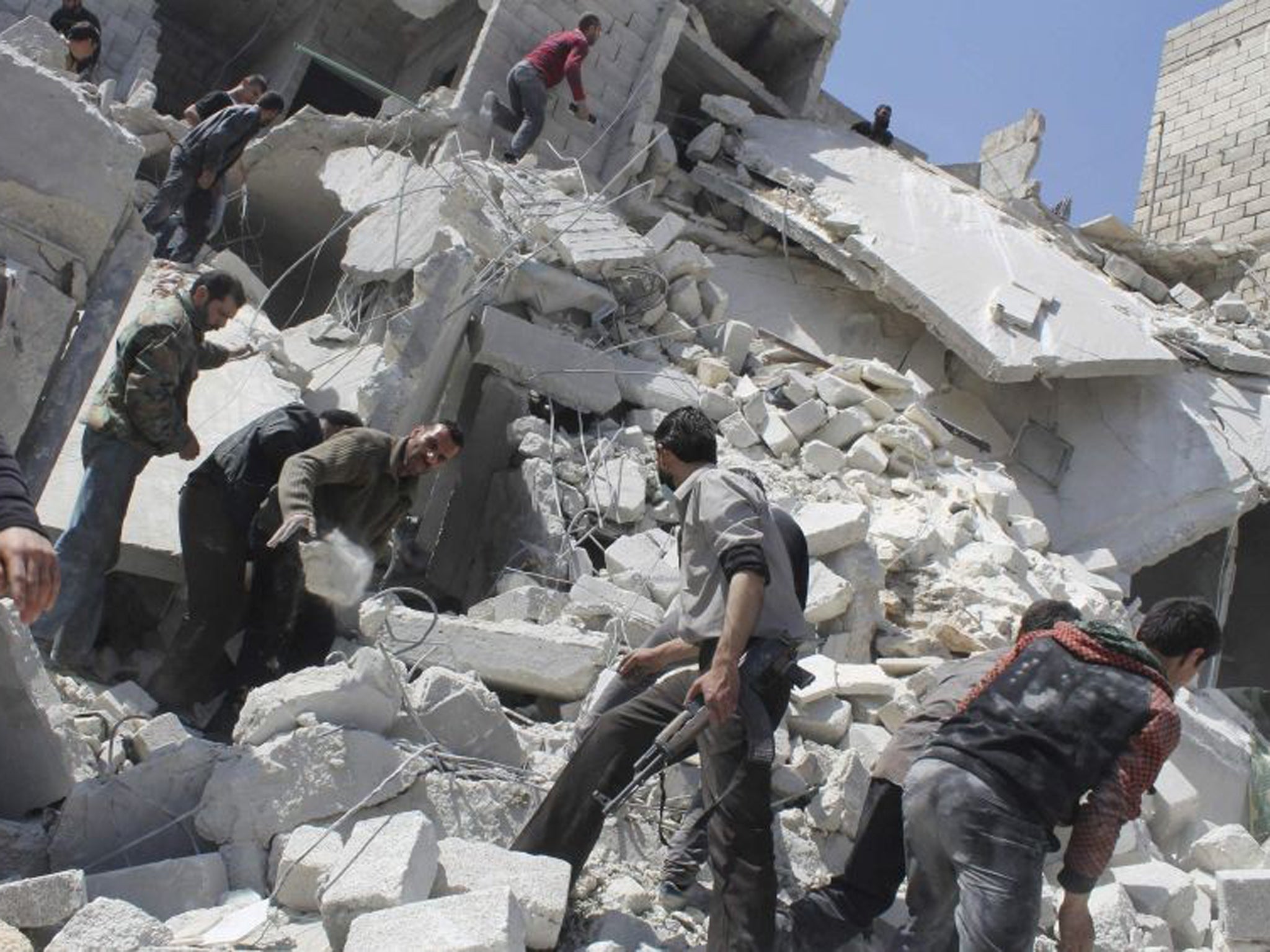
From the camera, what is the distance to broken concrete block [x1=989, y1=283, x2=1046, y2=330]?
9.66m

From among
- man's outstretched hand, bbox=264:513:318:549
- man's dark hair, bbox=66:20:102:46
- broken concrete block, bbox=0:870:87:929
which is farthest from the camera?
man's dark hair, bbox=66:20:102:46

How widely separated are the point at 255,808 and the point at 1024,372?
6.95 m

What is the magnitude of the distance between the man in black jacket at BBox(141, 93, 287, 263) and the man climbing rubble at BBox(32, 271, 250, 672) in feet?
12.1

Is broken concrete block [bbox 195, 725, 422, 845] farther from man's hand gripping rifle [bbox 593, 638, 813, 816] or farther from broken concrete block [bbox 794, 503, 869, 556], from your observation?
broken concrete block [bbox 794, 503, 869, 556]

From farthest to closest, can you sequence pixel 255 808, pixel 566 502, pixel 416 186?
pixel 416 186 < pixel 566 502 < pixel 255 808

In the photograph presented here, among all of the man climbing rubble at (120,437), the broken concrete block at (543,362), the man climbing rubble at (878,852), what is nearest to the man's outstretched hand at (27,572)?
the man climbing rubble at (878,852)

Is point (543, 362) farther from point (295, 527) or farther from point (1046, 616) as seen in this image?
point (1046, 616)

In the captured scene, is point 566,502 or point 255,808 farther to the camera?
point 566,502

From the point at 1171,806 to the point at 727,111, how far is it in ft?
25.1

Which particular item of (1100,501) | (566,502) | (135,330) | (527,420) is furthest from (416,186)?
(1100,501)

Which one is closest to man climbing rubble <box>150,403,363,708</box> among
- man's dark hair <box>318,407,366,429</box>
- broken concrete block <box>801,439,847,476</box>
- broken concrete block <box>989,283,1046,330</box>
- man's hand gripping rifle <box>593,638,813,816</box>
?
man's dark hair <box>318,407,366,429</box>

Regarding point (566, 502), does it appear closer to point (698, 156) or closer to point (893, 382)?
point (893, 382)

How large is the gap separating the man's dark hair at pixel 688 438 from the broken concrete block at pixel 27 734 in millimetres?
1885

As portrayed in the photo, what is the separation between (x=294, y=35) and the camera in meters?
13.4
